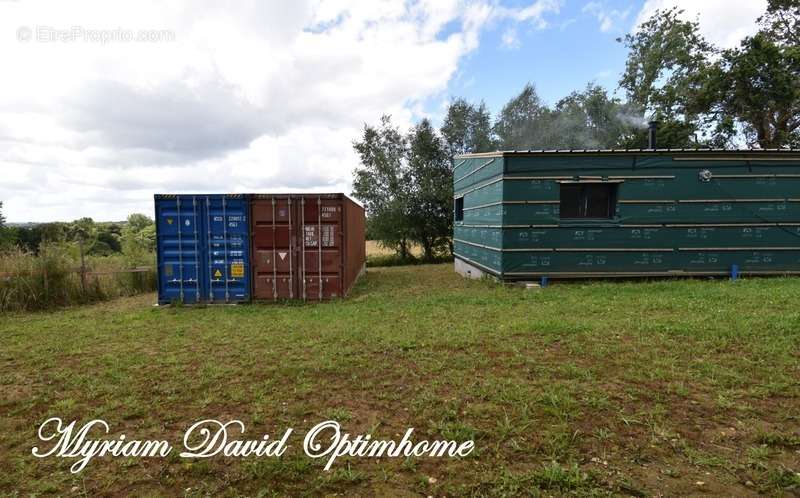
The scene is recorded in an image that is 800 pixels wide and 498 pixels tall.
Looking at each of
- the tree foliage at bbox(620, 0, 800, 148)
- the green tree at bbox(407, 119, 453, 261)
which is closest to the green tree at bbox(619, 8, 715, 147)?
the tree foliage at bbox(620, 0, 800, 148)

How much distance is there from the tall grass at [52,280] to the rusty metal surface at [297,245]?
489 cm

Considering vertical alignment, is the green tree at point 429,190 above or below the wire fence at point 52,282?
above

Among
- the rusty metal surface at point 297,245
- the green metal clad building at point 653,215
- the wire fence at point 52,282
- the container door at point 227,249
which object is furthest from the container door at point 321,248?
the wire fence at point 52,282

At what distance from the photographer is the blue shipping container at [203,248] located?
31.5 ft

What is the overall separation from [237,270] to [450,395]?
24.5 feet

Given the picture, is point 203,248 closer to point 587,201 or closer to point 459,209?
point 587,201

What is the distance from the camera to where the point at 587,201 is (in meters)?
11.5

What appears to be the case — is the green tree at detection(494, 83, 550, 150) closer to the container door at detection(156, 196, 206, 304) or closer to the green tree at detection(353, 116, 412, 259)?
the green tree at detection(353, 116, 412, 259)

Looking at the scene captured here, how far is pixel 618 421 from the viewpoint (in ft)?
11.2

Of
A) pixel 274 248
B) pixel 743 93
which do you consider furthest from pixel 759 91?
pixel 274 248

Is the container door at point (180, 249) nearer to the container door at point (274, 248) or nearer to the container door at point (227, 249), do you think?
the container door at point (227, 249)

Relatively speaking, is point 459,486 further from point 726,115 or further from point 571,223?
point 726,115

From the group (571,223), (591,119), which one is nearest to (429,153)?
(571,223)

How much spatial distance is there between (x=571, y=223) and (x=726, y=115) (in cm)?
1705
